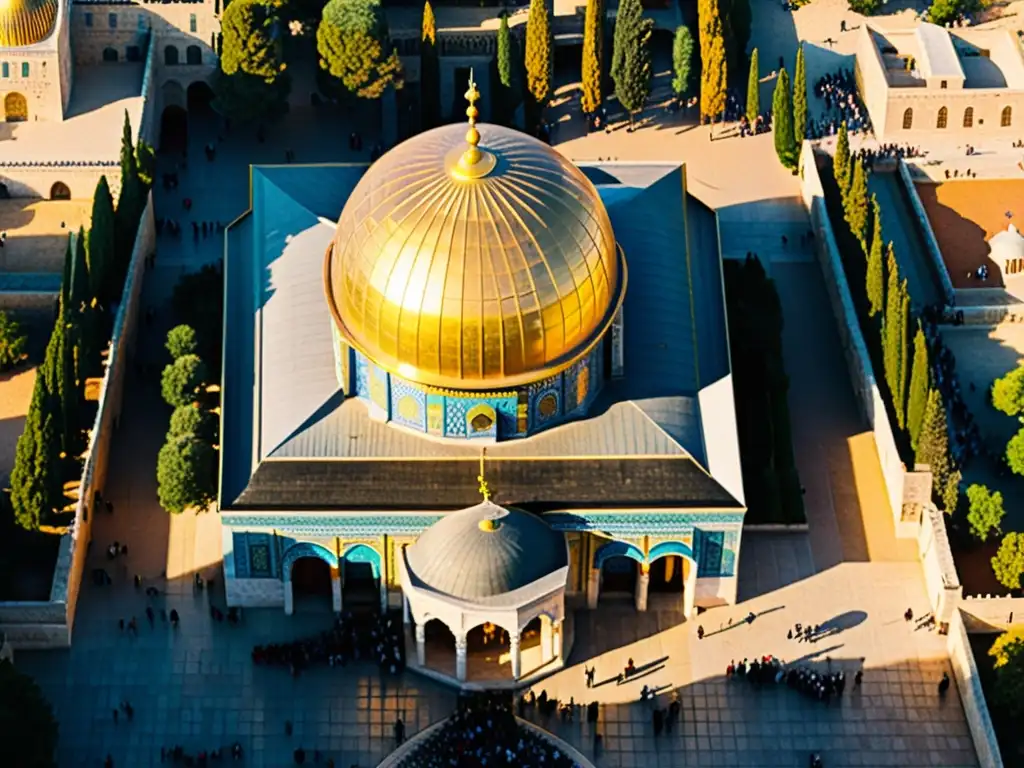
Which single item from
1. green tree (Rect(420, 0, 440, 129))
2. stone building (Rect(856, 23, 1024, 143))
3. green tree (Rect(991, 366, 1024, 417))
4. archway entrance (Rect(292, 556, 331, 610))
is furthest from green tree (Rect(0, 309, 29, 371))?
stone building (Rect(856, 23, 1024, 143))

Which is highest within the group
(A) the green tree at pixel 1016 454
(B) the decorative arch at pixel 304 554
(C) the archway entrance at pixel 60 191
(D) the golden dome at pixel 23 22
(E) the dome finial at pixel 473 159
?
(E) the dome finial at pixel 473 159

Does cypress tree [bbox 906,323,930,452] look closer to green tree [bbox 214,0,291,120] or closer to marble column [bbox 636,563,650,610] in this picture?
marble column [bbox 636,563,650,610]

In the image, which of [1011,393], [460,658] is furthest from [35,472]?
[1011,393]

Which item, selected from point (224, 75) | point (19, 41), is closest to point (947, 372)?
point (224, 75)

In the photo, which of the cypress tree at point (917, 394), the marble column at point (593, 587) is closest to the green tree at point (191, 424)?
the marble column at point (593, 587)

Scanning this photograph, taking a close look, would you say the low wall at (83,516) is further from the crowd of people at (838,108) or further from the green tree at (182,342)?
the crowd of people at (838,108)

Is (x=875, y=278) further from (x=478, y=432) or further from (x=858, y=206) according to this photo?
(x=478, y=432)
